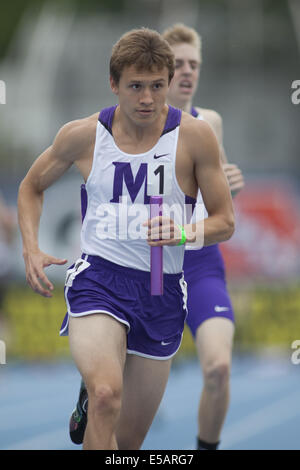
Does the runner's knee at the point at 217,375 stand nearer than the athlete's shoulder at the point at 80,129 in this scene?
No

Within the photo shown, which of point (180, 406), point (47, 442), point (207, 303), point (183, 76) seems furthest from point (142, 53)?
point (180, 406)

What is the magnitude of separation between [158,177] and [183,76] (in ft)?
6.12

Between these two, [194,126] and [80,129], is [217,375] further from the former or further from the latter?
[80,129]

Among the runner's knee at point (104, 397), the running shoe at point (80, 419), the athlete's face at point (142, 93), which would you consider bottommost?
the running shoe at point (80, 419)

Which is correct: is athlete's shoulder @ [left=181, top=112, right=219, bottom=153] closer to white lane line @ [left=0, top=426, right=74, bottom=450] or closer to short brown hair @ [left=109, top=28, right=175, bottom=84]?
short brown hair @ [left=109, top=28, right=175, bottom=84]

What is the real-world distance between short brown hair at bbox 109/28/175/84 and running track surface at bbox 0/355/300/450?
434 centimetres

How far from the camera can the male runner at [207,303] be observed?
589 cm

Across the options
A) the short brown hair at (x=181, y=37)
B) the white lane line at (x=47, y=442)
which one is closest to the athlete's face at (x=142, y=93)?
the short brown hair at (x=181, y=37)

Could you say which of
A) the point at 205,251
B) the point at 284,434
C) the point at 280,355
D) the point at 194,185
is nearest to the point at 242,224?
the point at 280,355

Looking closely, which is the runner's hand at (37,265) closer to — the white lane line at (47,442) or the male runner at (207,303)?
the male runner at (207,303)

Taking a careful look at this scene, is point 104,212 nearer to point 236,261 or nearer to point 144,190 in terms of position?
point 144,190

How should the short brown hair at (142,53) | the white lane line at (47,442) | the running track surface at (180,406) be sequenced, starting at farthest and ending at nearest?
the running track surface at (180,406) < the white lane line at (47,442) < the short brown hair at (142,53)

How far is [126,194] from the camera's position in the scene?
182 inches

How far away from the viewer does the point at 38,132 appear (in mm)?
17609
